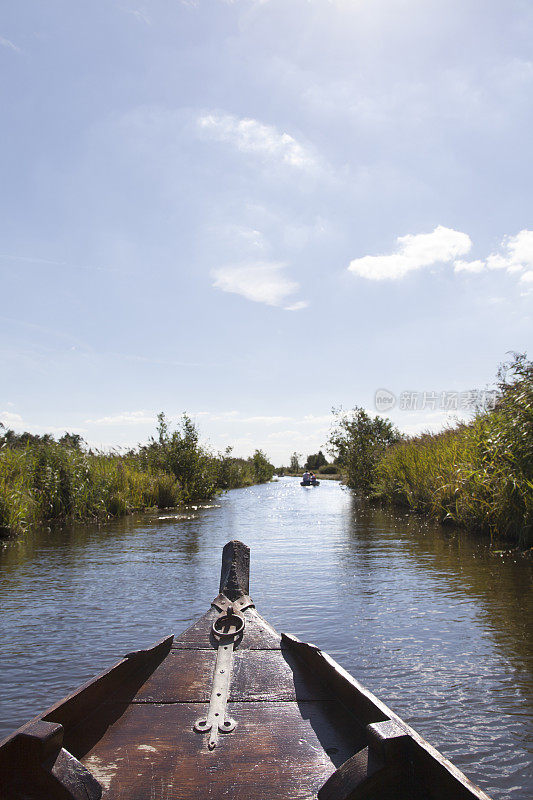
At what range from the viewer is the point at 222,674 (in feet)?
10.4

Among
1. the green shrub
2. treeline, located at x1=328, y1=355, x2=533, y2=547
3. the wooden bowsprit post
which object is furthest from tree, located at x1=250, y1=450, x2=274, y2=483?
the wooden bowsprit post

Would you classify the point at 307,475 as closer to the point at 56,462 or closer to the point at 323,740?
the point at 56,462

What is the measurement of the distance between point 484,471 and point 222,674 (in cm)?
786

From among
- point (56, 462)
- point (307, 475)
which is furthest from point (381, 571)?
point (307, 475)

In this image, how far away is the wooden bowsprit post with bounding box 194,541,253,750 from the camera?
2.58m

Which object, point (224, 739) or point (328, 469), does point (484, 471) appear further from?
point (328, 469)

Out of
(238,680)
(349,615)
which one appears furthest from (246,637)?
(349,615)

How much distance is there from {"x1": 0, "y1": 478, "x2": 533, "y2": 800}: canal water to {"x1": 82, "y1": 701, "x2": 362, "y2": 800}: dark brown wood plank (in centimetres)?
112

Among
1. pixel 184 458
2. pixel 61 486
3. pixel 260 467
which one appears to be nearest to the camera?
pixel 61 486

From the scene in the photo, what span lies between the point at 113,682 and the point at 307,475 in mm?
42036

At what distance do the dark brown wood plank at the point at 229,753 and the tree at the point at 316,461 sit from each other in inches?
3428

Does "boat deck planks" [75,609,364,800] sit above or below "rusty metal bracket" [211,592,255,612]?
below

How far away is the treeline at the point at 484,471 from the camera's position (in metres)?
8.59

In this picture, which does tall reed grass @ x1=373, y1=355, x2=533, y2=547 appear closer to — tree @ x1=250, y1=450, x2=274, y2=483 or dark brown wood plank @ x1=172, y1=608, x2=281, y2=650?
dark brown wood plank @ x1=172, y1=608, x2=281, y2=650
